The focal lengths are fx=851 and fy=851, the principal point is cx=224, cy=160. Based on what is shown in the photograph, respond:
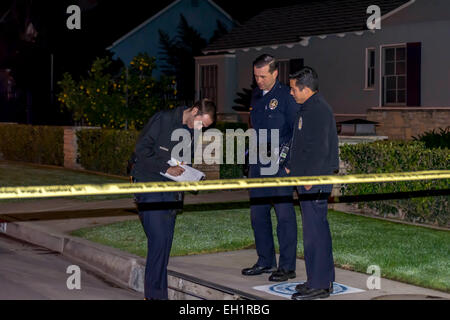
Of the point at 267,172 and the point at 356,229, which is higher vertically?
the point at 267,172

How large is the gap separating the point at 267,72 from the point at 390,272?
2.36 m

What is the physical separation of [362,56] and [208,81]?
9012mm

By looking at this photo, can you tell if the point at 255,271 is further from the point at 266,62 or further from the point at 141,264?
the point at 266,62

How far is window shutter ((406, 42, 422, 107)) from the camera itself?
22344 mm

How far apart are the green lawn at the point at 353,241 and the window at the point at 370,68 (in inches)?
481

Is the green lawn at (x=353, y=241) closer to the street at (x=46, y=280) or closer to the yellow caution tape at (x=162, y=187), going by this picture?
the street at (x=46, y=280)

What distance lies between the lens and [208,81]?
107 feet

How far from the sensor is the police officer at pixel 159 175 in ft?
24.0

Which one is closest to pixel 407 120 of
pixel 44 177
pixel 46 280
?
pixel 44 177

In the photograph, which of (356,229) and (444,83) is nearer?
(356,229)

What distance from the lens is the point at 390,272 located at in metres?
8.59

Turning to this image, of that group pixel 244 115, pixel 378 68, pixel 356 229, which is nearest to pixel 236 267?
pixel 356 229

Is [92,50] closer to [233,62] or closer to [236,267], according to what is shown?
[233,62]

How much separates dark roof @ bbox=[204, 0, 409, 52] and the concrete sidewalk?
12.8 meters
